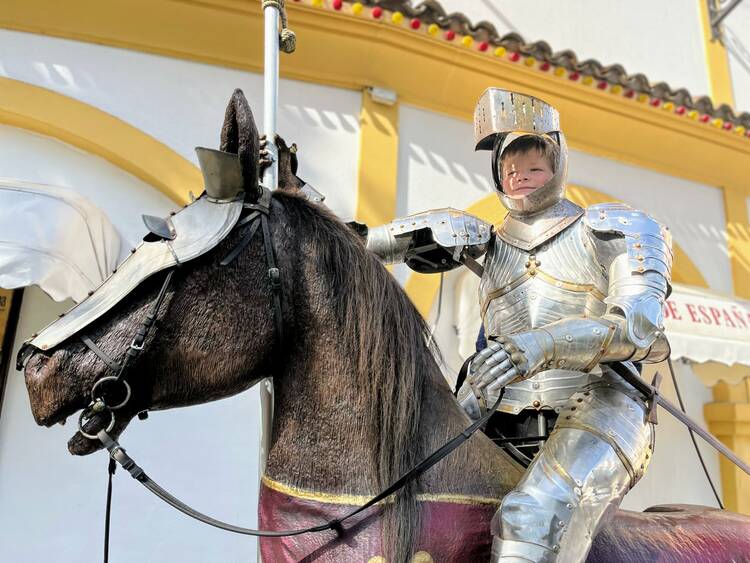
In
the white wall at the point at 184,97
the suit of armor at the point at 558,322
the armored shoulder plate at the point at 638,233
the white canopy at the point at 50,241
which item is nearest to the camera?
the suit of armor at the point at 558,322

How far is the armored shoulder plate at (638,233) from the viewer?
4.26 ft

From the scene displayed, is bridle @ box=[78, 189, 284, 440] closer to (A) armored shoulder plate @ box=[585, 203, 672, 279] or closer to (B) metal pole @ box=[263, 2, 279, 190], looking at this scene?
(A) armored shoulder plate @ box=[585, 203, 672, 279]

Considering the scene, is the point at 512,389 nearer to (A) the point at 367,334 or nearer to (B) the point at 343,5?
(A) the point at 367,334

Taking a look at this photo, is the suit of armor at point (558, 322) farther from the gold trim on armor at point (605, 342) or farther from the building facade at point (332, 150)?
the building facade at point (332, 150)

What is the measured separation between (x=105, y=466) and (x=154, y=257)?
2343mm

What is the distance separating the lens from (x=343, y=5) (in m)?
3.51

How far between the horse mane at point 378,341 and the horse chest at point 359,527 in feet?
0.11

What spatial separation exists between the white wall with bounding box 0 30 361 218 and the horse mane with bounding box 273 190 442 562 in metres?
2.36

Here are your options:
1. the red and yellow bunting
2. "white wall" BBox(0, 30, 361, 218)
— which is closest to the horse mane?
"white wall" BBox(0, 30, 361, 218)

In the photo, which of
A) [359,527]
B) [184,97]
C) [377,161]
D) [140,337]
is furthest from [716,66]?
[140,337]

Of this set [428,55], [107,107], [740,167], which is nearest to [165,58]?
[107,107]

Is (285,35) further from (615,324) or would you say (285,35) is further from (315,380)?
(615,324)

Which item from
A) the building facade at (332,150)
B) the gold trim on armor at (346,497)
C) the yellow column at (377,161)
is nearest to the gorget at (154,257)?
the gold trim on armor at (346,497)

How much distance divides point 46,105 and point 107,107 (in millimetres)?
293
